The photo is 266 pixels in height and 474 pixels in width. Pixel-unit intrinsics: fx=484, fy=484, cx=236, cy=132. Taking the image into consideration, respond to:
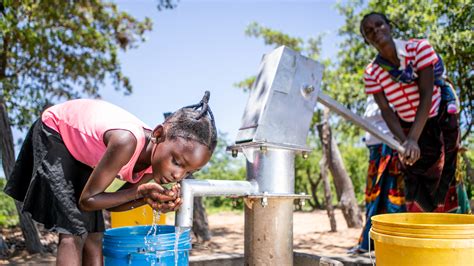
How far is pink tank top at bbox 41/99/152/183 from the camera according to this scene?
2.07 m

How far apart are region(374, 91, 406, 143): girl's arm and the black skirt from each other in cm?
197

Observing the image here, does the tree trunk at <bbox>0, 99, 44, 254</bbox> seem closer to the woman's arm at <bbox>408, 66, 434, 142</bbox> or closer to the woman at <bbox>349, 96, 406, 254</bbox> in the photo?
the woman at <bbox>349, 96, 406, 254</bbox>

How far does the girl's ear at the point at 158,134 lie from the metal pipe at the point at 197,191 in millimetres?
247

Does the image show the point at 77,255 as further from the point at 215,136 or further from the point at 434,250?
the point at 434,250

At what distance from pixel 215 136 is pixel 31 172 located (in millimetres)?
977

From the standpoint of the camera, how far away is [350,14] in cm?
993

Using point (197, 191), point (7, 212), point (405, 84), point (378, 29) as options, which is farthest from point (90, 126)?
point (7, 212)

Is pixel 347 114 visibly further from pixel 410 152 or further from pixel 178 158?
pixel 178 158

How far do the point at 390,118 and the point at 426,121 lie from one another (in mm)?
260

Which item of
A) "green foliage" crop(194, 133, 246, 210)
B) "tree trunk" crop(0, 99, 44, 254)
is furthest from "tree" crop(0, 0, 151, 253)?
"green foliage" crop(194, 133, 246, 210)

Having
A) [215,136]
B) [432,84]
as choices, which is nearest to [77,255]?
Answer: [215,136]

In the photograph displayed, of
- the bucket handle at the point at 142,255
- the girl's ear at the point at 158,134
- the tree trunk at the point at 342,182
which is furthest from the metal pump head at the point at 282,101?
the tree trunk at the point at 342,182

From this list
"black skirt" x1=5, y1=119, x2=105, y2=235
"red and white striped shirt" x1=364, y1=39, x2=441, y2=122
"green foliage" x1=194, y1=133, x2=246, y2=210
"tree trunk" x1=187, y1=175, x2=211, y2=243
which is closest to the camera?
"black skirt" x1=5, y1=119, x2=105, y2=235

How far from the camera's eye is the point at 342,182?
23.0ft
